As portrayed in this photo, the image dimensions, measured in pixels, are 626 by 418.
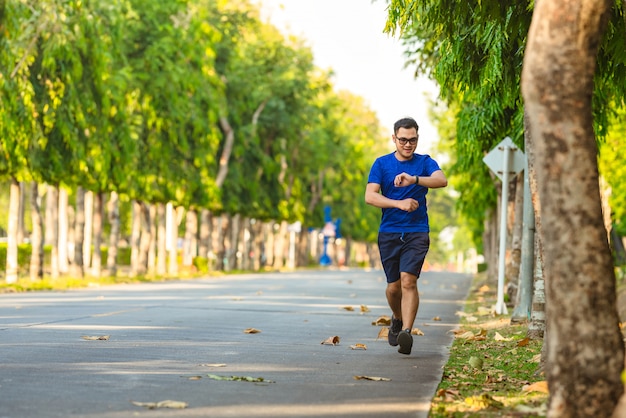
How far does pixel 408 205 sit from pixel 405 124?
0.79 m

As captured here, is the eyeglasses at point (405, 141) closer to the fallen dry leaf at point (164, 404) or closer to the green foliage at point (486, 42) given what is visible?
the green foliage at point (486, 42)

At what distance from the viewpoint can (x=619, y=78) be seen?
1180 centimetres

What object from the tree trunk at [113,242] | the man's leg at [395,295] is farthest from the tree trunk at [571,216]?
the tree trunk at [113,242]

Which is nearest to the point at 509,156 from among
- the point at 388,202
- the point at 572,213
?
the point at 388,202

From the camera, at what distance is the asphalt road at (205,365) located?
745 cm

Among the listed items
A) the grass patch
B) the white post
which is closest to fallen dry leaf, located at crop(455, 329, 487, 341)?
the grass patch

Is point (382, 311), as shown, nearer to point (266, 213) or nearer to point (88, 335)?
point (88, 335)

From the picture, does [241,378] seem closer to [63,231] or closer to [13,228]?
[13,228]

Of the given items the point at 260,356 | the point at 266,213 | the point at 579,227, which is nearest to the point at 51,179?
the point at 260,356

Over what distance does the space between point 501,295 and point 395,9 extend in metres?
9.25

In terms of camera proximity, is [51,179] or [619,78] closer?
[619,78]

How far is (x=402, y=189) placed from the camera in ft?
37.8

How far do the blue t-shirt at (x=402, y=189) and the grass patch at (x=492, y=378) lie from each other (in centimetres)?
126

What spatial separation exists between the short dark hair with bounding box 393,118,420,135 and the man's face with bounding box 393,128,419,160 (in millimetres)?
27
